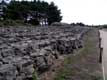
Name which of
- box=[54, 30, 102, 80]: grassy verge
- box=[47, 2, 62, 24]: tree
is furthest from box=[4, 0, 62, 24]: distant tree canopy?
box=[54, 30, 102, 80]: grassy verge

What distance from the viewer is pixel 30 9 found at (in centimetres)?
7406

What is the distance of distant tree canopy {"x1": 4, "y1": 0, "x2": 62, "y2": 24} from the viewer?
64.6 metres

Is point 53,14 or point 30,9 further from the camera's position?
point 53,14

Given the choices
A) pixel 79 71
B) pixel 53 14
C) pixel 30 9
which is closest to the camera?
pixel 79 71

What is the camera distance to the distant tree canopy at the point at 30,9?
6456 centimetres

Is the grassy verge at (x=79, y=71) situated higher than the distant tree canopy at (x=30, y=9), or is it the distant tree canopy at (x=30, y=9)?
the distant tree canopy at (x=30, y=9)

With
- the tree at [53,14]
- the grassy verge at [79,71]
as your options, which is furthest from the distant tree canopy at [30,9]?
the grassy verge at [79,71]

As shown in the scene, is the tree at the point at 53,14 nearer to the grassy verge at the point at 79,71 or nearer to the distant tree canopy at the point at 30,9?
the distant tree canopy at the point at 30,9

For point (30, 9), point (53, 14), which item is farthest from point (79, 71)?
point (53, 14)

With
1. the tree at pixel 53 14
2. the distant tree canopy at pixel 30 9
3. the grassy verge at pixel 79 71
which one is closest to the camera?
the grassy verge at pixel 79 71

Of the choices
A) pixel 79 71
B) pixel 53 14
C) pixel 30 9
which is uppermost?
pixel 30 9

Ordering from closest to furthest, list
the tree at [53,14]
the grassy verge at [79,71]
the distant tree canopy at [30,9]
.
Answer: the grassy verge at [79,71]
the distant tree canopy at [30,9]
the tree at [53,14]

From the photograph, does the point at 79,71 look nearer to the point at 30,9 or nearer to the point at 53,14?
the point at 30,9

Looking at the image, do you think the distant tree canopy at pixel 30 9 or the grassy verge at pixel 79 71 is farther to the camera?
the distant tree canopy at pixel 30 9
